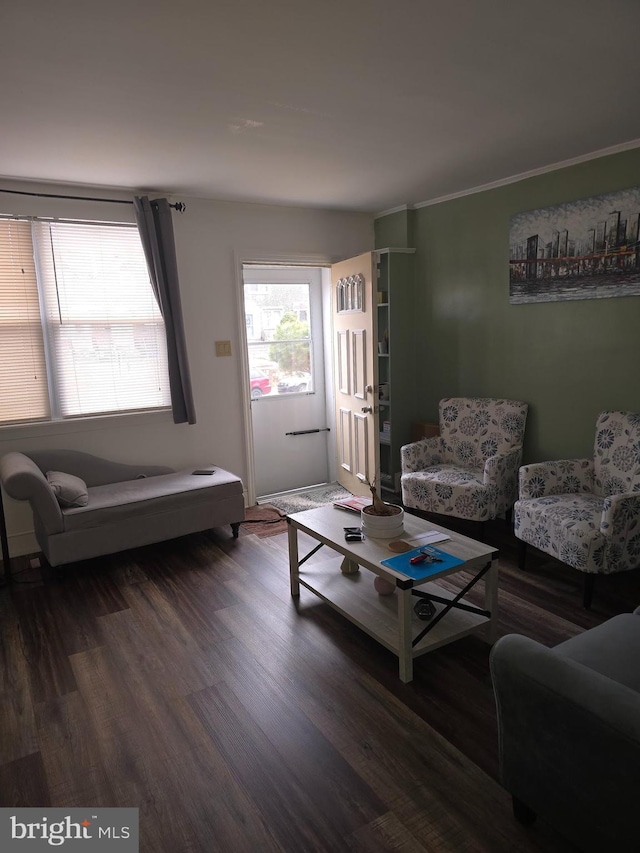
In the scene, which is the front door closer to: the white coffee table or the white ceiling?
the white ceiling

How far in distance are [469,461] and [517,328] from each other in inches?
41.0

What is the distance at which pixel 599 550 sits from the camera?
2842 mm

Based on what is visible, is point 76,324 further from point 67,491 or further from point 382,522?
point 382,522

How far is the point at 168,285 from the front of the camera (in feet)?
13.5

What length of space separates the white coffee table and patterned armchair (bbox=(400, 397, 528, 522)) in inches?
33.3

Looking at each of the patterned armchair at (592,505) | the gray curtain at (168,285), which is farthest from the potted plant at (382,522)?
the gray curtain at (168,285)

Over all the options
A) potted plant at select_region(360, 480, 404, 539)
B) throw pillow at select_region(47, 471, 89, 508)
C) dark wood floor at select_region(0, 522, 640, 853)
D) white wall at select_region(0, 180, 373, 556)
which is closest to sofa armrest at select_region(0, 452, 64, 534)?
throw pillow at select_region(47, 471, 89, 508)

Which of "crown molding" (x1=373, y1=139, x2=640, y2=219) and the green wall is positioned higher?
"crown molding" (x1=373, y1=139, x2=640, y2=219)

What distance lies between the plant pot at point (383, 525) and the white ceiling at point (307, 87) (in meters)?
1.92

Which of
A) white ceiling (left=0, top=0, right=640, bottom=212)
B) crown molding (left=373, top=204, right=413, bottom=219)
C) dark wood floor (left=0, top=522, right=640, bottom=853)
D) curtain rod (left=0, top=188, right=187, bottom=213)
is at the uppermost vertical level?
crown molding (left=373, top=204, right=413, bottom=219)

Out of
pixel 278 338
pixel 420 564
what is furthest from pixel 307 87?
pixel 278 338

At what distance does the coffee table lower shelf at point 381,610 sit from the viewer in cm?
243

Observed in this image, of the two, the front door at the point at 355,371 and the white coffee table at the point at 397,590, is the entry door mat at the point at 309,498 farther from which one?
the white coffee table at the point at 397,590

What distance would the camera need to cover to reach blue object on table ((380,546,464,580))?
2.36m
